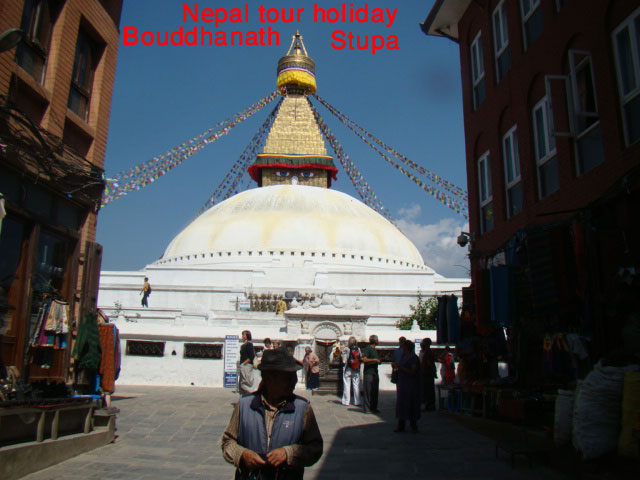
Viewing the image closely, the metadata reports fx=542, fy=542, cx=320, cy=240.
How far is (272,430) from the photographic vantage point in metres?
3.02

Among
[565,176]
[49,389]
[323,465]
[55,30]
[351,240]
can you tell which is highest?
[351,240]

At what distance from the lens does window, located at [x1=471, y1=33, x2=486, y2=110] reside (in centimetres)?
1198

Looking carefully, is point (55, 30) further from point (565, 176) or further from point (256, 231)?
point (256, 231)

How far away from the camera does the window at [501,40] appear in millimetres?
10711

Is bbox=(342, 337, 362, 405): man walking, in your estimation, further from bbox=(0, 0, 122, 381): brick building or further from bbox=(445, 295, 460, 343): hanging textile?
bbox=(0, 0, 122, 381): brick building

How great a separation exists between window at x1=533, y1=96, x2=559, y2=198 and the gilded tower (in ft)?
118

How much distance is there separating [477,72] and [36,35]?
29.1 ft

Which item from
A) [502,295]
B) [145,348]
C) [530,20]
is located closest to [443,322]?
[502,295]

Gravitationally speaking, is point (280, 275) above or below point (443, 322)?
above

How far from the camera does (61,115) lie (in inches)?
339

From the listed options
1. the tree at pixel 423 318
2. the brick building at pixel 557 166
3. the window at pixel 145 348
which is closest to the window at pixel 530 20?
the brick building at pixel 557 166

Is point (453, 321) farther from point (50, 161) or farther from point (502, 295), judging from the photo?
point (50, 161)

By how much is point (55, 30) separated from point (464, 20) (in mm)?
8857

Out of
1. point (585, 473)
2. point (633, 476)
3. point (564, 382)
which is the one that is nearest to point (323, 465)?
point (585, 473)
